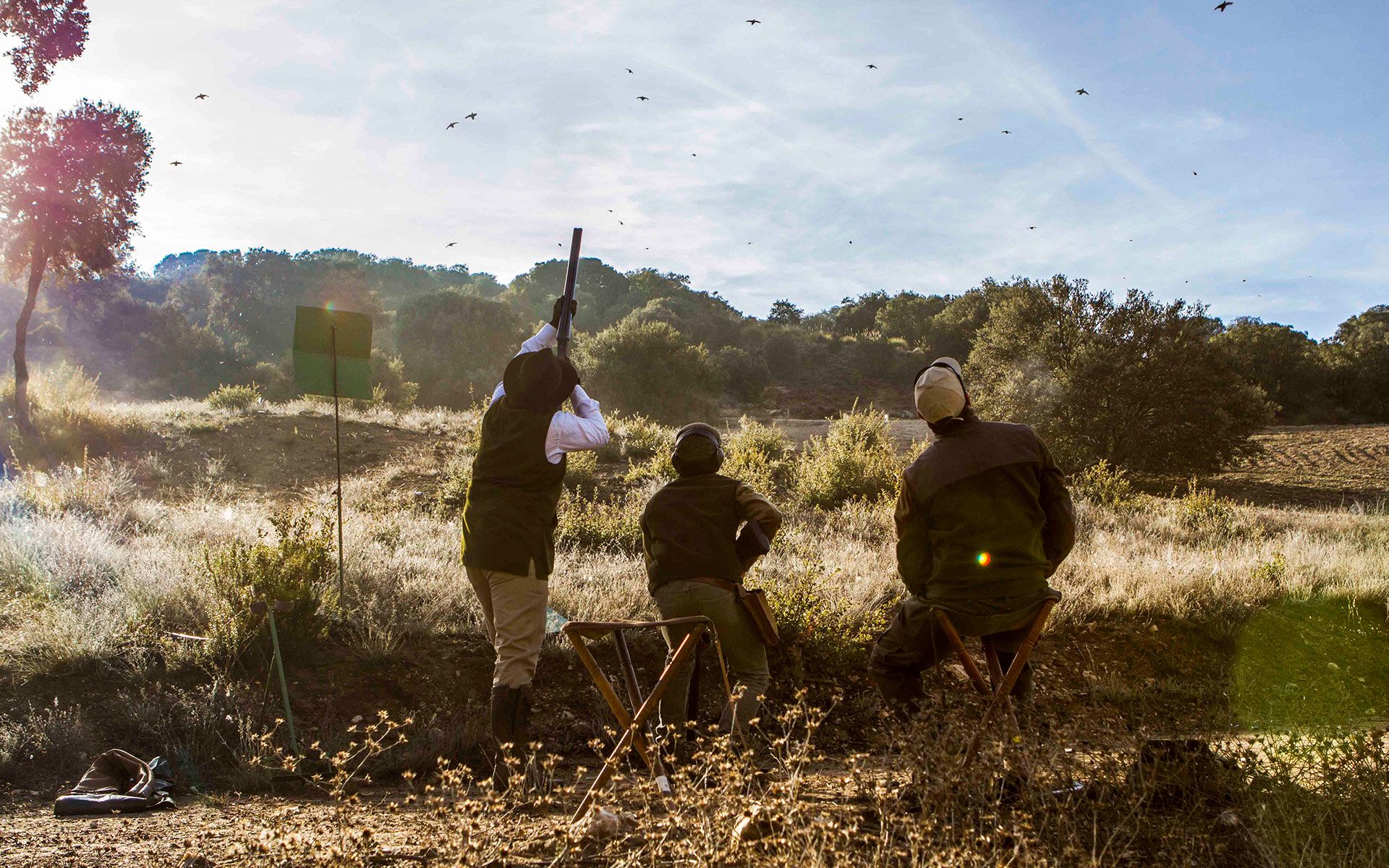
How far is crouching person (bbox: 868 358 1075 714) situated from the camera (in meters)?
4.03

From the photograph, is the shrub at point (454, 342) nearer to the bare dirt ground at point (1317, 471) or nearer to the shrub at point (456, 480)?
the shrub at point (456, 480)

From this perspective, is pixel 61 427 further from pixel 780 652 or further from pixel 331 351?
pixel 780 652

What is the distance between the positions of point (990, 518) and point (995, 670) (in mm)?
698

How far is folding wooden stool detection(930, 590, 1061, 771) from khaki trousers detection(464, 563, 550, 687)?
193cm

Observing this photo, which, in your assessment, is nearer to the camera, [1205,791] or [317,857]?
[317,857]

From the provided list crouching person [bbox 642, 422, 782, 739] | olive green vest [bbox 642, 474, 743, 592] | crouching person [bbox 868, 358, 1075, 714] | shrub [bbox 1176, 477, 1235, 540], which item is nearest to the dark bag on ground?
crouching person [bbox 642, 422, 782, 739]

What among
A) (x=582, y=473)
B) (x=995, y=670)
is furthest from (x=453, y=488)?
(x=995, y=670)

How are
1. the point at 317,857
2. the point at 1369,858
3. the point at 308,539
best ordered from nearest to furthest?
the point at 317,857 → the point at 1369,858 → the point at 308,539

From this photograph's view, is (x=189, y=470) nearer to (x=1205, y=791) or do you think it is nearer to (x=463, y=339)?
(x=1205, y=791)

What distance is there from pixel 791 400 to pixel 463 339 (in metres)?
16.2

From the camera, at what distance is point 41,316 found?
4169cm

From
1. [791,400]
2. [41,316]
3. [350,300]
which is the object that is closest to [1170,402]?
[791,400]

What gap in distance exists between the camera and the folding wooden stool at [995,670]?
346 centimetres

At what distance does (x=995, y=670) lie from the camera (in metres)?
4.06
